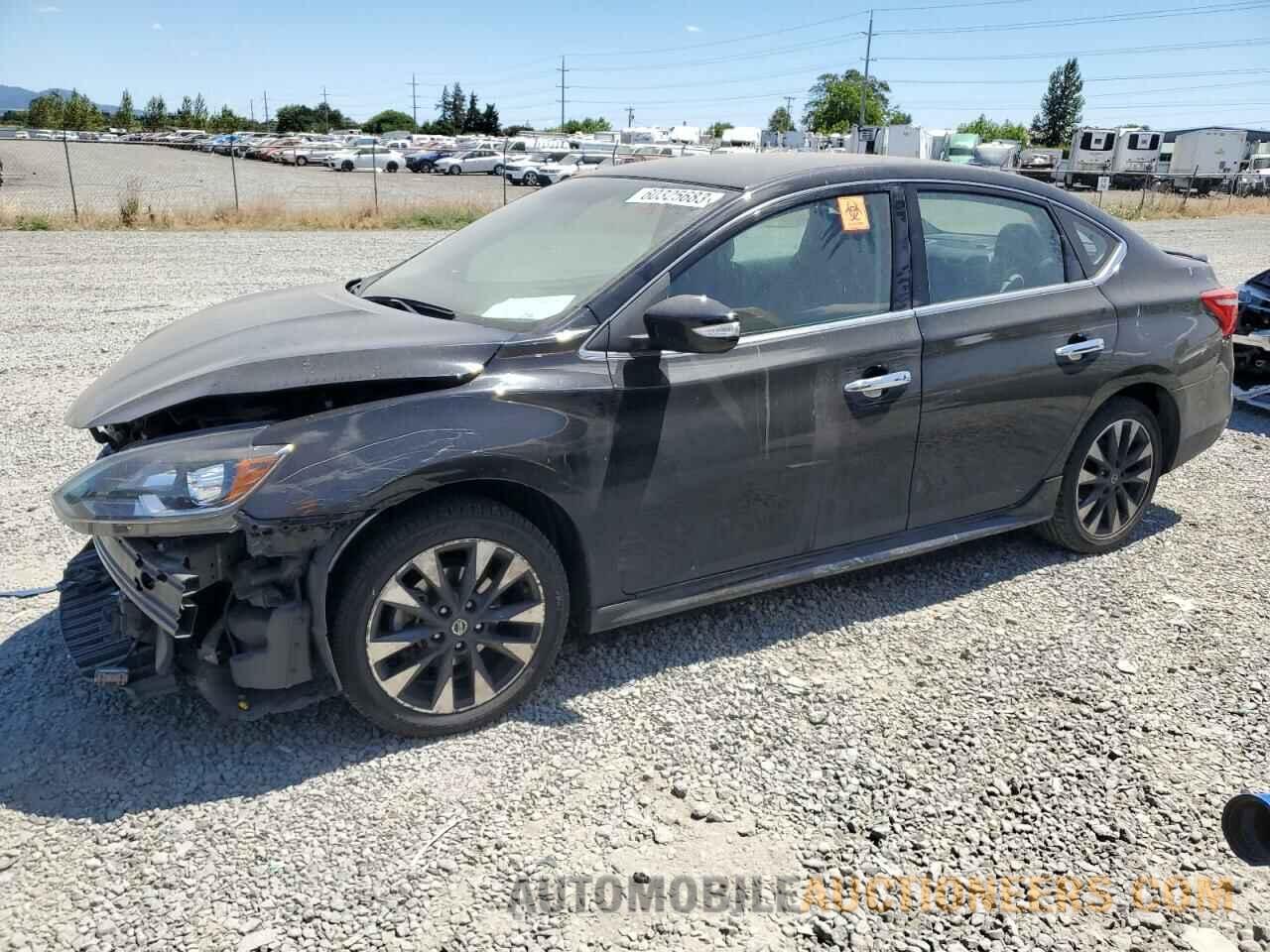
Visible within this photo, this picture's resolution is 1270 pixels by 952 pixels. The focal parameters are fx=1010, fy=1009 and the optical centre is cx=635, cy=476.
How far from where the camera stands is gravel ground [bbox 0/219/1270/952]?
2.58 meters

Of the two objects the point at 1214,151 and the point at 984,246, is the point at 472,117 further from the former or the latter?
the point at 984,246

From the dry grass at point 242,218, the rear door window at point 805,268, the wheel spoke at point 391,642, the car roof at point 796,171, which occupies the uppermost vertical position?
the car roof at point 796,171

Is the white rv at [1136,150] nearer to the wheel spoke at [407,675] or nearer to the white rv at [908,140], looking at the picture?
the white rv at [908,140]

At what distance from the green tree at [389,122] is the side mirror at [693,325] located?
349 feet

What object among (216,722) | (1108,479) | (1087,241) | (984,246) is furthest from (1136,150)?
(216,722)

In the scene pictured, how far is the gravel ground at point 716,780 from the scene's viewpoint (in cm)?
258

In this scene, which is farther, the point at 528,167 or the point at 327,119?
the point at 327,119

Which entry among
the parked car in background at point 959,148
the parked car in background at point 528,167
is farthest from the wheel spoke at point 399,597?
the parked car in background at point 959,148

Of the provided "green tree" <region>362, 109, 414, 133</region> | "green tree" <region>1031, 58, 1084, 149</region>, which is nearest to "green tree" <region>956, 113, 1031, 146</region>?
"green tree" <region>1031, 58, 1084, 149</region>

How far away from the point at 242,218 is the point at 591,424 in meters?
19.0

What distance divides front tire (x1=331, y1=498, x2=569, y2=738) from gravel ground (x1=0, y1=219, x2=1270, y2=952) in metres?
0.16

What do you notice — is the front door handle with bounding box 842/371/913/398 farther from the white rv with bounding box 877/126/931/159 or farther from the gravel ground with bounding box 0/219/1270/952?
the white rv with bounding box 877/126/931/159

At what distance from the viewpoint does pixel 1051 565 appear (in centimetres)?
481

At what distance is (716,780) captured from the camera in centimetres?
314
